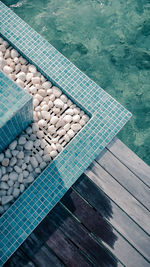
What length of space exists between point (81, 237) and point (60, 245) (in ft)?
0.67

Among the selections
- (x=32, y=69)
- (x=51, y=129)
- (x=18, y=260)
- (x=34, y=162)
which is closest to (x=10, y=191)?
(x=34, y=162)

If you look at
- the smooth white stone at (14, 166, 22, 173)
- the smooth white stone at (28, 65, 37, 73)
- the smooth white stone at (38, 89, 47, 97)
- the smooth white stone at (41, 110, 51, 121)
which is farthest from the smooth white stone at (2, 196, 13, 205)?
the smooth white stone at (28, 65, 37, 73)

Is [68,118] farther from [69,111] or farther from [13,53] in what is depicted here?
[13,53]

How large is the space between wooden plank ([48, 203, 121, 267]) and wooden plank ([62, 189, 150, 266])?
2.0 inches

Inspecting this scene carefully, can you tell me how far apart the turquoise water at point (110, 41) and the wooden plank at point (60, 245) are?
66.5 inches

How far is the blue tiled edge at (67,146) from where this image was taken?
2070 mm

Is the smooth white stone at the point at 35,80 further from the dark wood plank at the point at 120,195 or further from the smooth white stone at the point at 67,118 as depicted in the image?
the dark wood plank at the point at 120,195

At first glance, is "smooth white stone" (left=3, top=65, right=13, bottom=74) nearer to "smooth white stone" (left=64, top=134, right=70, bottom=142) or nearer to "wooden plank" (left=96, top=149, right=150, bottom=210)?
"smooth white stone" (left=64, top=134, right=70, bottom=142)

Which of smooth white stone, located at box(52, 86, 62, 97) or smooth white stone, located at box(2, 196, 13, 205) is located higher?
smooth white stone, located at box(52, 86, 62, 97)

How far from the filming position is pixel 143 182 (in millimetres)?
2383

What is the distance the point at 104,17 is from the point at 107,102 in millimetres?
1916

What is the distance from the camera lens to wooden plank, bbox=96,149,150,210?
2.34 meters

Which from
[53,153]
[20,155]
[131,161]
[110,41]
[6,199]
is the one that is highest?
[110,41]

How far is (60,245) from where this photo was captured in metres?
2.12
